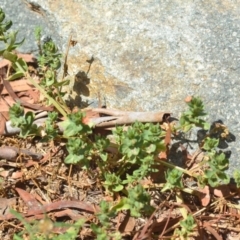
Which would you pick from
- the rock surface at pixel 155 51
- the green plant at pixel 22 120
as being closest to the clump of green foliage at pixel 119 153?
the green plant at pixel 22 120

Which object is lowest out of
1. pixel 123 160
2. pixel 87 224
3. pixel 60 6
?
pixel 87 224

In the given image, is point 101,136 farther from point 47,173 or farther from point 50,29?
point 50,29

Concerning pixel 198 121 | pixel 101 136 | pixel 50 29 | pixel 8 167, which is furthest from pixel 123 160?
pixel 50 29

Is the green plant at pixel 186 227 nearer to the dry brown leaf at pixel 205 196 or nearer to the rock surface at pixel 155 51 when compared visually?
the dry brown leaf at pixel 205 196

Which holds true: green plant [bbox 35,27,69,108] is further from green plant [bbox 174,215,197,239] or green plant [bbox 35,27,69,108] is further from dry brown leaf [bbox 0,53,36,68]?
green plant [bbox 174,215,197,239]

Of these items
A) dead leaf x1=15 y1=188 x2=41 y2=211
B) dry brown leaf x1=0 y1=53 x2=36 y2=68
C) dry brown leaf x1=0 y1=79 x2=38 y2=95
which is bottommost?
dead leaf x1=15 y1=188 x2=41 y2=211

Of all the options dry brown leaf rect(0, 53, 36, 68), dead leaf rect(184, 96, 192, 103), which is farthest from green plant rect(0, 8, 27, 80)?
dead leaf rect(184, 96, 192, 103)

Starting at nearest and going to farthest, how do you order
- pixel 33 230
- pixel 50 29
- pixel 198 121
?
1. pixel 33 230
2. pixel 198 121
3. pixel 50 29

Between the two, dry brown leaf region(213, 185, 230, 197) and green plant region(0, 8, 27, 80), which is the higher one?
green plant region(0, 8, 27, 80)

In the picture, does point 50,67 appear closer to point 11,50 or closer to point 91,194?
point 11,50
